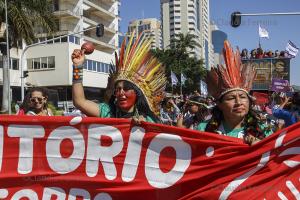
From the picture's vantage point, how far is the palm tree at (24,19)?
21781 millimetres

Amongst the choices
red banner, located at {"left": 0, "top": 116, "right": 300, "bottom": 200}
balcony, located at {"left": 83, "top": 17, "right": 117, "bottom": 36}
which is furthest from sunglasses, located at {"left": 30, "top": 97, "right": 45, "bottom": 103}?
balcony, located at {"left": 83, "top": 17, "right": 117, "bottom": 36}

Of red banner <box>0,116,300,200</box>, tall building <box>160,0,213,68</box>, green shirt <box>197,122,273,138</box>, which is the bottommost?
red banner <box>0,116,300,200</box>

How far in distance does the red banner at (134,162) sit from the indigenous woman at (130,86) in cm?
26

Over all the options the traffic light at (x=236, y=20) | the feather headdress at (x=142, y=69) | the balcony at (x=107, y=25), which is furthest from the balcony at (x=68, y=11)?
the feather headdress at (x=142, y=69)

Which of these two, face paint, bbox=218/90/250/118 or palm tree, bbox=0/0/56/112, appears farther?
palm tree, bbox=0/0/56/112

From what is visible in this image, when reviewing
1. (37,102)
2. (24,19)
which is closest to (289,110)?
(37,102)

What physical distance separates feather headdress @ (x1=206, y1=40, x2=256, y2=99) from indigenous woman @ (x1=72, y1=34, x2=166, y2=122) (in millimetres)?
609

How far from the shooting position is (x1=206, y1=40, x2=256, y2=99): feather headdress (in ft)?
12.2

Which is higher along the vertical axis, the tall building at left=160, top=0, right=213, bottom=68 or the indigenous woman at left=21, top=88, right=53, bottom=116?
the tall building at left=160, top=0, right=213, bottom=68

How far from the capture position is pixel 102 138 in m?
3.95

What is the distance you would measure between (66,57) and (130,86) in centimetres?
3873

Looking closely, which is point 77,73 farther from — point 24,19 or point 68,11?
point 68,11

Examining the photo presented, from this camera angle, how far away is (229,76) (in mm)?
3754

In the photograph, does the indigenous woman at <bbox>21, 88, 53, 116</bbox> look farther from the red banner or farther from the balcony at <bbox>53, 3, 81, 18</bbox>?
the balcony at <bbox>53, 3, 81, 18</bbox>
